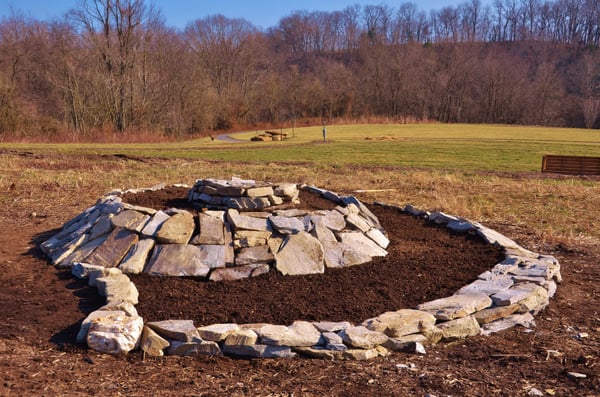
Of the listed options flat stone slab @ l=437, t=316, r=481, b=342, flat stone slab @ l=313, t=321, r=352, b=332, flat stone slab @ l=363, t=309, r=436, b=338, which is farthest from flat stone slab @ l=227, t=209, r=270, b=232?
flat stone slab @ l=437, t=316, r=481, b=342

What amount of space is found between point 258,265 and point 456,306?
2.13m

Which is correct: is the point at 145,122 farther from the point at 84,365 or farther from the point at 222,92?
the point at 84,365

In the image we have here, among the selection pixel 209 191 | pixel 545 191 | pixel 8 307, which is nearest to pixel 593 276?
pixel 209 191

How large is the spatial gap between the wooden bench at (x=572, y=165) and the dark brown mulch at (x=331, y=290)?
498 inches

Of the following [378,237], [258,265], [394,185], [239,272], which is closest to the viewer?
[239,272]

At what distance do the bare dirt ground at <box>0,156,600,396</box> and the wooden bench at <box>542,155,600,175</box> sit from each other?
12.2 m

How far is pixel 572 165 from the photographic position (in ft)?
58.8

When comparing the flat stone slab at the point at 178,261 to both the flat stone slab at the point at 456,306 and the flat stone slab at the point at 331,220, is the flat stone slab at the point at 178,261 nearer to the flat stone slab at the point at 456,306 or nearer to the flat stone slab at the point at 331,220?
the flat stone slab at the point at 331,220

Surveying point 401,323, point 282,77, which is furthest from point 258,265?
point 282,77

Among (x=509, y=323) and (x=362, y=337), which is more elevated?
(x=362, y=337)

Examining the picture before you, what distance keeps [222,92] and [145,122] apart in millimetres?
20714

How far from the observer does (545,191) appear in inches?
510

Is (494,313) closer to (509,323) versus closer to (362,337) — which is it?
(509,323)

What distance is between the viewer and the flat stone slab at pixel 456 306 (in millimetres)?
4695
